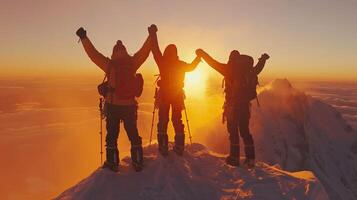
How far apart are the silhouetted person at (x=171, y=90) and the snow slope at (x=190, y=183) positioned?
1.92ft

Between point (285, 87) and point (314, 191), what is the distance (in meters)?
22.8

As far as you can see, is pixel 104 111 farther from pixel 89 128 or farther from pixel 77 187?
pixel 89 128

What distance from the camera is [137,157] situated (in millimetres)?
9852

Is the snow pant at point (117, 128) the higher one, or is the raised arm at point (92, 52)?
the raised arm at point (92, 52)

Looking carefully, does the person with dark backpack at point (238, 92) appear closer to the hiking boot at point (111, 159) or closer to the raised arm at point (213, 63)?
the raised arm at point (213, 63)

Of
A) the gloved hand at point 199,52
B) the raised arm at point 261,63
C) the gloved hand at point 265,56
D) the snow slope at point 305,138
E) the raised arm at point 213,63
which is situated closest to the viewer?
the raised arm at point 213,63

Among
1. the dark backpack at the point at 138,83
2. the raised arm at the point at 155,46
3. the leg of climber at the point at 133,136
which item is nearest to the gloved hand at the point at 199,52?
the raised arm at the point at 155,46

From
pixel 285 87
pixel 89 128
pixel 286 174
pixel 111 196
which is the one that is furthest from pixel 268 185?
pixel 89 128

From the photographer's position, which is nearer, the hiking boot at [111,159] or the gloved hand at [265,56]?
the hiking boot at [111,159]

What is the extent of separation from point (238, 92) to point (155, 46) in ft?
8.81

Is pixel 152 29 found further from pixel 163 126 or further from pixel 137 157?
pixel 137 157

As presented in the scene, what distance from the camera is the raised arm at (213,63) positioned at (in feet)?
36.8

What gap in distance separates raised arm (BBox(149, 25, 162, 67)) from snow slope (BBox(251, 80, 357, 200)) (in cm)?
1707

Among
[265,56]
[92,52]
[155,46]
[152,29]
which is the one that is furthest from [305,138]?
[92,52]
